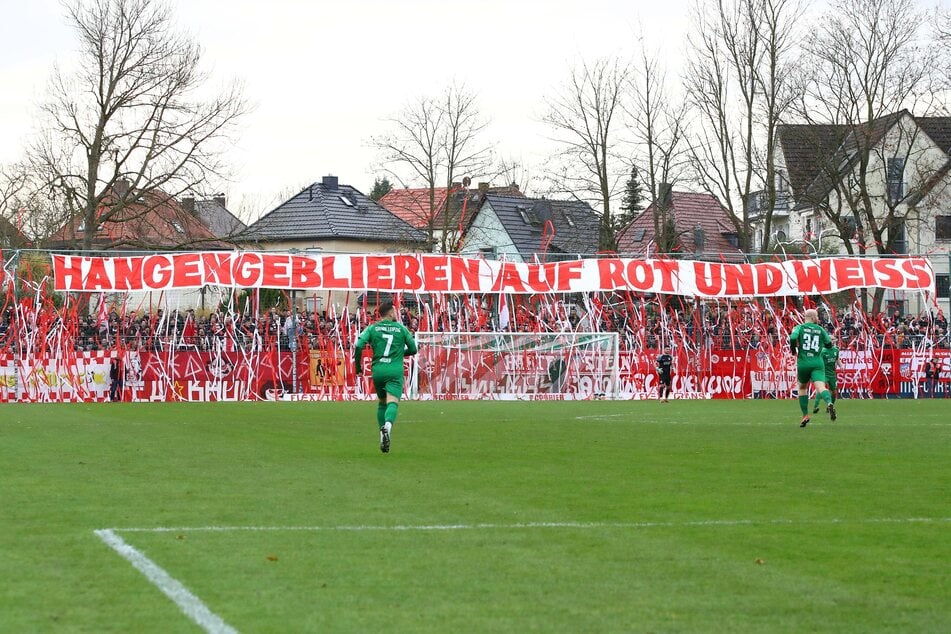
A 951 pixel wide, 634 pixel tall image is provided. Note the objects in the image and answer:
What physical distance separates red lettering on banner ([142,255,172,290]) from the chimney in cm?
1261

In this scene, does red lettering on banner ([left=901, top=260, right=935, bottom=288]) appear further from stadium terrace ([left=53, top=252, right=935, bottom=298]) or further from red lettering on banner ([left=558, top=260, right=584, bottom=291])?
red lettering on banner ([left=558, top=260, right=584, bottom=291])

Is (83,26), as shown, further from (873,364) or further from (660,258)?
(873,364)

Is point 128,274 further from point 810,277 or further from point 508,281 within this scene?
point 810,277

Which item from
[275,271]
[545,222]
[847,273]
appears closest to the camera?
[275,271]

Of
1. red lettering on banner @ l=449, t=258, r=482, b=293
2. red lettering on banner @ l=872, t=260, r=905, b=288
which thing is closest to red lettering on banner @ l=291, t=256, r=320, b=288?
red lettering on banner @ l=449, t=258, r=482, b=293

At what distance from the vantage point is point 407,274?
117 feet

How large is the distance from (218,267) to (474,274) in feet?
22.4

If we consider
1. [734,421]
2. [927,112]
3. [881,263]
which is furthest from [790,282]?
[734,421]

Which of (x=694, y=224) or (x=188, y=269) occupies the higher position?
(x=694, y=224)

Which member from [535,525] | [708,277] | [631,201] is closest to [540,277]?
[708,277]

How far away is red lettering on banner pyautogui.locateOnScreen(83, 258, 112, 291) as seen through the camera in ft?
112

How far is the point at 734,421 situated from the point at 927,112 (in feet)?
84.7

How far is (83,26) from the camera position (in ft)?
150

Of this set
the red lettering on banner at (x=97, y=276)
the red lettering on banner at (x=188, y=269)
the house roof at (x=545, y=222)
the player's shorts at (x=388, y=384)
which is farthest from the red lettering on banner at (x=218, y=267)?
the player's shorts at (x=388, y=384)
